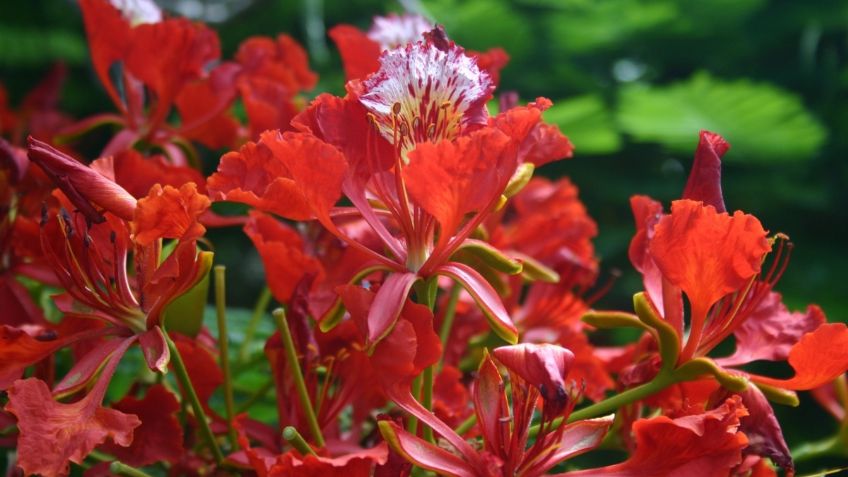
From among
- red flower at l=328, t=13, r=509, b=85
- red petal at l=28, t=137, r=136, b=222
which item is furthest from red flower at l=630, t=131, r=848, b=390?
red petal at l=28, t=137, r=136, b=222

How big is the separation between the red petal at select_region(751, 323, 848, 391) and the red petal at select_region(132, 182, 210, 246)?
379 mm

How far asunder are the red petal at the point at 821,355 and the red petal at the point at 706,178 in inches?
3.9

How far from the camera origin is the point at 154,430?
65 centimetres

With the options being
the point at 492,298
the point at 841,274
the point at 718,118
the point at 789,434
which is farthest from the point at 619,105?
the point at 492,298

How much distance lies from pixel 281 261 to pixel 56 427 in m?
0.21

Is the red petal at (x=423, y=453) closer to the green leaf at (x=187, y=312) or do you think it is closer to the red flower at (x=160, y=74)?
the green leaf at (x=187, y=312)

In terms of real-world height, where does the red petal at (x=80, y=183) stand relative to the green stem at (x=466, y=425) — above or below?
above

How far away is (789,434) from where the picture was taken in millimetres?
1416

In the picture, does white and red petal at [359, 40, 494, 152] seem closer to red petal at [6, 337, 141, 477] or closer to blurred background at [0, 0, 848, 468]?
red petal at [6, 337, 141, 477]

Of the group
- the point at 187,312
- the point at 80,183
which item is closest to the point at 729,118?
the point at 187,312

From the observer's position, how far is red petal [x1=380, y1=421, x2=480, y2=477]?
552 millimetres

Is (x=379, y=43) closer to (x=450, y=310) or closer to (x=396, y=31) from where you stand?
(x=396, y=31)

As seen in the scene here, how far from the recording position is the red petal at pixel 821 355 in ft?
1.97

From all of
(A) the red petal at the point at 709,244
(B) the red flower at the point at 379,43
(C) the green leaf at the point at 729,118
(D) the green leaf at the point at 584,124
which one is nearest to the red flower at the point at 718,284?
(A) the red petal at the point at 709,244
